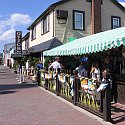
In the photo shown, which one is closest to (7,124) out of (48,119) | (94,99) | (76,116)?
(48,119)

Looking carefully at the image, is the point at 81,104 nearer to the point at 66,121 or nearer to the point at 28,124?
the point at 66,121

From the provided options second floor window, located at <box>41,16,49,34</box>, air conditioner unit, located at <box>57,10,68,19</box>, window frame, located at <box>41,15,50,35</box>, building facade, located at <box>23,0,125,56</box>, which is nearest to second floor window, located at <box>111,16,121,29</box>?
building facade, located at <box>23,0,125,56</box>

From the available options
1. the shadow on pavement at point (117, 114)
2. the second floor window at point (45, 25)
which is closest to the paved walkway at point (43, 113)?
the shadow on pavement at point (117, 114)

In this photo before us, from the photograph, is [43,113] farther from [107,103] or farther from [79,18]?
[79,18]

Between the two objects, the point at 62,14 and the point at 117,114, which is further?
the point at 62,14

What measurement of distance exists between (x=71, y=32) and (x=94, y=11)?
250 centimetres

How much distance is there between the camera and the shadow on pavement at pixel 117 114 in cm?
866

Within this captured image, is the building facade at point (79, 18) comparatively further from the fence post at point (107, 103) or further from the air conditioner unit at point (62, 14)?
the fence post at point (107, 103)

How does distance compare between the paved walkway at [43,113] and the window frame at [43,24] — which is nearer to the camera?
the paved walkway at [43,113]

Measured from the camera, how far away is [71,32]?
2372 cm

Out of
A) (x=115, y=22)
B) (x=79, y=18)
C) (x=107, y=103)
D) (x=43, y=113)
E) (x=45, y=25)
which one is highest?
(x=79, y=18)

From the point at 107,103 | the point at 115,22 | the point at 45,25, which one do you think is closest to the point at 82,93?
the point at 107,103

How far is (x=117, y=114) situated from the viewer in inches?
373

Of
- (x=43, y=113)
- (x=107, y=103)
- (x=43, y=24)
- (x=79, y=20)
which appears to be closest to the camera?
(x=107, y=103)
